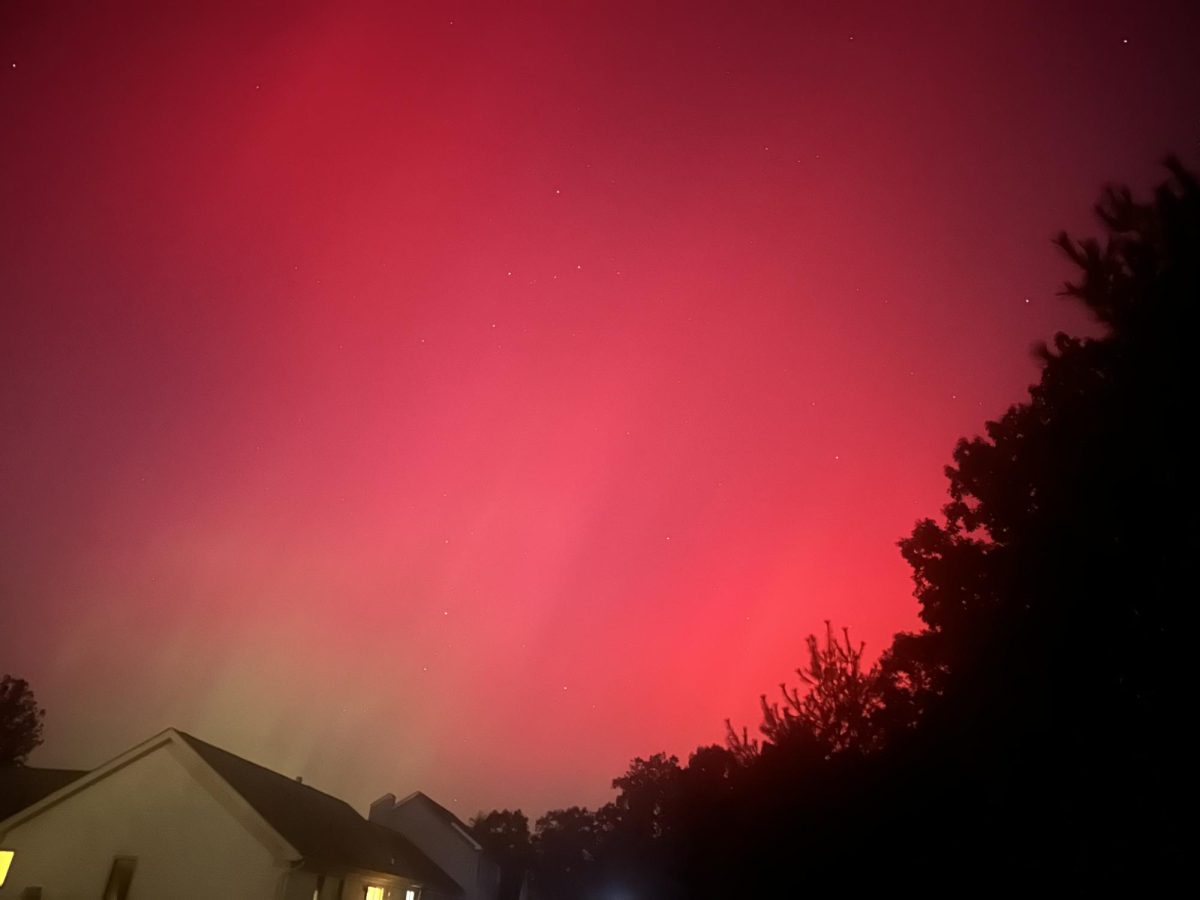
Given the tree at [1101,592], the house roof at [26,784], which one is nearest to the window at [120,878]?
the house roof at [26,784]

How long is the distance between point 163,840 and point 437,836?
1030 inches

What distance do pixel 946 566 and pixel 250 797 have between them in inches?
848

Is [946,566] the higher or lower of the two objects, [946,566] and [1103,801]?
the higher

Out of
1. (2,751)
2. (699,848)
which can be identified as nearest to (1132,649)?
(699,848)

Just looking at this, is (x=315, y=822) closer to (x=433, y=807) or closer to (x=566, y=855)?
(x=433, y=807)

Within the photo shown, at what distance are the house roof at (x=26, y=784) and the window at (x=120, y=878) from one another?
7.30m

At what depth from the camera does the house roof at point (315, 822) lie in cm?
2355

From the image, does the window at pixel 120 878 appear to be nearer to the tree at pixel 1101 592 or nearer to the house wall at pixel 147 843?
the house wall at pixel 147 843

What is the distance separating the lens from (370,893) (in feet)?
93.1

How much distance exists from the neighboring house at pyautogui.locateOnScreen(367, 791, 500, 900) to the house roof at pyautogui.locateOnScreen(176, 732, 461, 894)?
451 cm

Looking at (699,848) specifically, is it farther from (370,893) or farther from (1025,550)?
(1025,550)

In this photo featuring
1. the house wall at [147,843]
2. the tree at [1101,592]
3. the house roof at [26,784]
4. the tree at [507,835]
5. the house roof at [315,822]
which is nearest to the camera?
the tree at [1101,592]

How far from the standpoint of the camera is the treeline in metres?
13.5

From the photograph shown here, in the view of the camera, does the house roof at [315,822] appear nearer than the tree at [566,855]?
Yes
